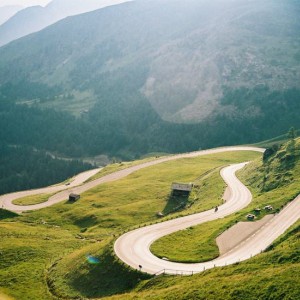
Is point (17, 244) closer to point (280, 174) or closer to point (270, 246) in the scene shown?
point (270, 246)

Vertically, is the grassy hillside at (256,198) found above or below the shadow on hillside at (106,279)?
below

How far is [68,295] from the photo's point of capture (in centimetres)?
7156

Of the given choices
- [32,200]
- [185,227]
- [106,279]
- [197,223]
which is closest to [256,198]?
[197,223]

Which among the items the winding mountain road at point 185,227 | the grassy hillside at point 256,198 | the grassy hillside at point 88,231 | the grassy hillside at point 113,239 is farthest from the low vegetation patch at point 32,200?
the winding mountain road at point 185,227

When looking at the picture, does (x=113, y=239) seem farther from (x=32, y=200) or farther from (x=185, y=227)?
(x=32, y=200)

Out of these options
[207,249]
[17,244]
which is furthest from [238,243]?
[17,244]

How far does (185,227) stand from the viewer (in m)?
92.2

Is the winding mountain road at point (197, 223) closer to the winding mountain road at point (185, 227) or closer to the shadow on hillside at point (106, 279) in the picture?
the winding mountain road at point (185, 227)

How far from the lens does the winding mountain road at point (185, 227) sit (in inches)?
2697

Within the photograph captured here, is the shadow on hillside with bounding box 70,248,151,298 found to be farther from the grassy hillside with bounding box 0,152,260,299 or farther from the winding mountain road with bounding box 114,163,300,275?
the winding mountain road with bounding box 114,163,300,275

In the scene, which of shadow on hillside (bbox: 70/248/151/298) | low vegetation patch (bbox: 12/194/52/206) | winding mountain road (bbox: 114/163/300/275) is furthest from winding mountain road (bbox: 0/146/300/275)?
low vegetation patch (bbox: 12/194/52/206)

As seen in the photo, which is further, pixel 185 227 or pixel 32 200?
pixel 32 200

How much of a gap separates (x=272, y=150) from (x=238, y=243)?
253ft

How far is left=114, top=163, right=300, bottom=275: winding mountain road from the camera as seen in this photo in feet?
225
